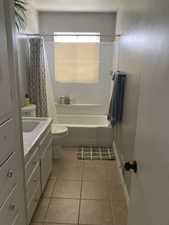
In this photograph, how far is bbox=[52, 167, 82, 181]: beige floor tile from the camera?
107 inches

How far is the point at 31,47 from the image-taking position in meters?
3.23

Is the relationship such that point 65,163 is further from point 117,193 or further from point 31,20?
point 31,20

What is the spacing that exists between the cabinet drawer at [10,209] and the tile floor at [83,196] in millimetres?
743

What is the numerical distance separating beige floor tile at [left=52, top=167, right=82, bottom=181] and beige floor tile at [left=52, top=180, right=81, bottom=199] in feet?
0.33

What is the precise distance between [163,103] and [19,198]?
47.4 inches

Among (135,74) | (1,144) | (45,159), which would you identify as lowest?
(45,159)

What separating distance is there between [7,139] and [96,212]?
1420 millimetres

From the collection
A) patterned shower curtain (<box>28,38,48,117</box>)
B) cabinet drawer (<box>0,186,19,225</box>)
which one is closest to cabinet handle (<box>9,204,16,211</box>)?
cabinet drawer (<box>0,186,19,225</box>)

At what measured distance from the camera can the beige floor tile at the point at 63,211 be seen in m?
1.95

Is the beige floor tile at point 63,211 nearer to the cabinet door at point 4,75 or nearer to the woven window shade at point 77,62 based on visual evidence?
the cabinet door at point 4,75

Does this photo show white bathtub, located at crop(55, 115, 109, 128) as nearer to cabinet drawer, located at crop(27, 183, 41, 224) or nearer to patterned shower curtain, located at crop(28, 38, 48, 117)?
patterned shower curtain, located at crop(28, 38, 48, 117)

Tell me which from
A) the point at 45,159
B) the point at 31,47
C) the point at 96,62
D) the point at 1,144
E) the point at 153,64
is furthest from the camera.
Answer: the point at 96,62

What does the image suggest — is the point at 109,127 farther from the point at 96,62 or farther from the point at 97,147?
the point at 96,62

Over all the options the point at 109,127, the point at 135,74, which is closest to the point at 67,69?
the point at 109,127
